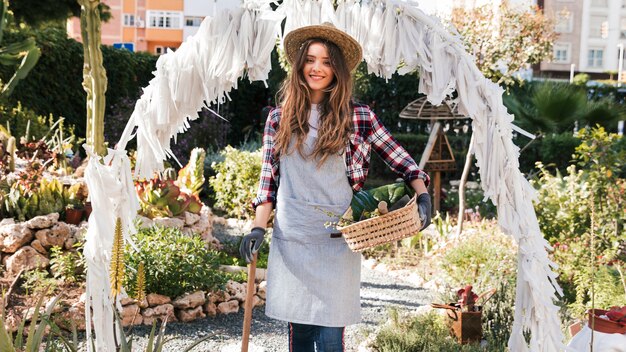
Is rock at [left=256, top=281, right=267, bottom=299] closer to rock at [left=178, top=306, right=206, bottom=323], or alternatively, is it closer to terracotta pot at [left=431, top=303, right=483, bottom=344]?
rock at [left=178, top=306, right=206, bottom=323]

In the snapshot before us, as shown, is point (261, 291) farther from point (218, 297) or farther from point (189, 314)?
point (189, 314)

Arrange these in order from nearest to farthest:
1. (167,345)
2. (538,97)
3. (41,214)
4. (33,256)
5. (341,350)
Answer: (341,350) < (167,345) < (33,256) < (41,214) < (538,97)

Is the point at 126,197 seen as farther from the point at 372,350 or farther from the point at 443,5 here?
the point at 443,5

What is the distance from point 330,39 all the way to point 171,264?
7.94ft

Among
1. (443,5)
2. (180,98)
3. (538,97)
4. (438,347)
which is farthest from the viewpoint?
(538,97)

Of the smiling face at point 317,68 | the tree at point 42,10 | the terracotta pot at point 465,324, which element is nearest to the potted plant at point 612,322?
the terracotta pot at point 465,324

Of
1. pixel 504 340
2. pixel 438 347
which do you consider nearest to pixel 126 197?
pixel 438 347

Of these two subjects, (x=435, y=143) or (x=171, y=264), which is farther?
(x=435, y=143)

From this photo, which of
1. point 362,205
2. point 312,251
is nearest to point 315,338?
point 312,251

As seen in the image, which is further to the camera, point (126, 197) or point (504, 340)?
point (504, 340)

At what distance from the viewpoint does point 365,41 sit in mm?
2885

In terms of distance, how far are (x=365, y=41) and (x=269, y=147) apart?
58 centimetres

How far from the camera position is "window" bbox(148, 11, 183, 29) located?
1426 inches

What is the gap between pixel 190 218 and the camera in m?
6.37
